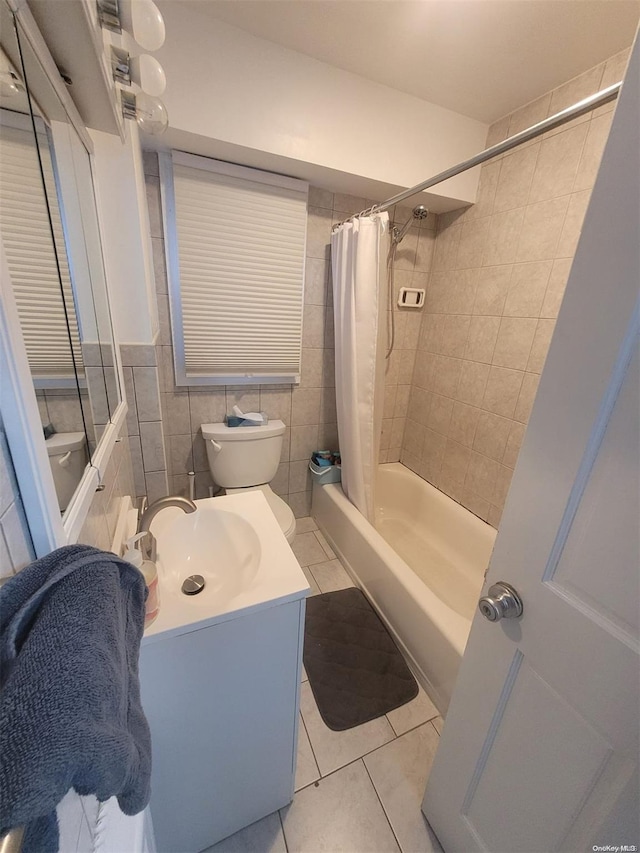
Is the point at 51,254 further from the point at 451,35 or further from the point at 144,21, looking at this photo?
the point at 451,35

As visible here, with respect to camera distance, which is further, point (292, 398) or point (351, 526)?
point (292, 398)

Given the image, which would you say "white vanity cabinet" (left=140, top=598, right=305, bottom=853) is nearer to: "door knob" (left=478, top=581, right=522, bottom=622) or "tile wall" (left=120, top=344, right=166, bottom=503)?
"door knob" (left=478, top=581, right=522, bottom=622)

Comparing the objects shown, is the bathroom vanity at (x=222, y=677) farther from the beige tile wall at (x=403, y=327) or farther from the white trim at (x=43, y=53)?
the beige tile wall at (x=403, y=327)

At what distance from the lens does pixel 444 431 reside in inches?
78.3

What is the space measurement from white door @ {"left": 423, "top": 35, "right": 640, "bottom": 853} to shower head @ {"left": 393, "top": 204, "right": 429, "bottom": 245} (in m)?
1.42

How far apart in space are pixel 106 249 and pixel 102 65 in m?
0.61

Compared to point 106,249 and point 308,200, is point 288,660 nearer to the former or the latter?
point 106,249

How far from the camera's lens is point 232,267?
1589mm

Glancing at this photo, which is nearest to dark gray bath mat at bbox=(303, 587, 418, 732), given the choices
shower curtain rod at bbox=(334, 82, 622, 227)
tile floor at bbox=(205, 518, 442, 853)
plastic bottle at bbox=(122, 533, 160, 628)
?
tile floor at bbox=(205, 518, 442, 853)

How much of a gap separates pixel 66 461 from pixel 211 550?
1.86ft

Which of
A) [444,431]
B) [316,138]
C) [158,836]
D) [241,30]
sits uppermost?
[241,30]

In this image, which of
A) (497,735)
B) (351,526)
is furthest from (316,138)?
(497,735)

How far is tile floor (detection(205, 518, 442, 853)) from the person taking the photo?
3.05 feet

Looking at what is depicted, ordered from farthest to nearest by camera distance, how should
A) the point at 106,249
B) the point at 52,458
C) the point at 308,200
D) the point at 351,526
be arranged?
the point at 351,526 → the point at 308,200 → the point at 106,249 → the point at 52,458
